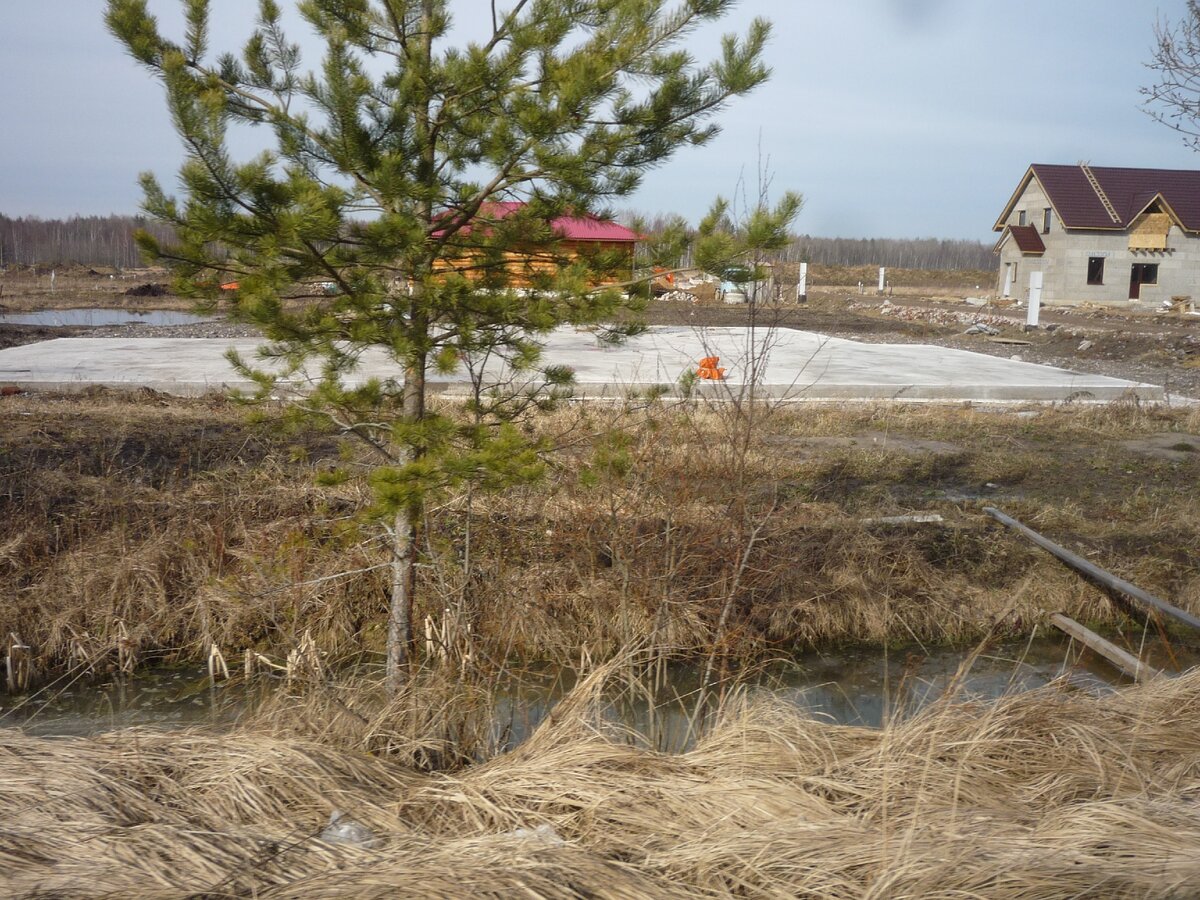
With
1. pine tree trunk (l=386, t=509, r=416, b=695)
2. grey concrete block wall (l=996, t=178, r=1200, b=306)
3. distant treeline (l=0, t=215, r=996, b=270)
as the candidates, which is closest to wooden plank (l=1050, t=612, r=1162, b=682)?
pine tree trunk (l=386, t=509, r=416, b=695)

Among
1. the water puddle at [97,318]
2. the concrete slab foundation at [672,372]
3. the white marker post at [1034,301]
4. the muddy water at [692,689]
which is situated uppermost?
the white marker post at [1034,301]

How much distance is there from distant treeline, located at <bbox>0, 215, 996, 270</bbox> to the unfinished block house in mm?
17126

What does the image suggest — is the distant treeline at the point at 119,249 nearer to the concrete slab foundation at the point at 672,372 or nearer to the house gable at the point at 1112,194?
the house gable at the point at 1112,194

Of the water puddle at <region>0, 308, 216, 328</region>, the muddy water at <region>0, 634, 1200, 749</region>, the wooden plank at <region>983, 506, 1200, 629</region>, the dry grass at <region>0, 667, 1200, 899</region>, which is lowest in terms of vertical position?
the muddy water at <region>0, 634, 1200, 749</region>

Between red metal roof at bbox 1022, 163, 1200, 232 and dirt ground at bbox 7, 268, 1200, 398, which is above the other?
red metal roof at bbox 1022, 163, 1200, 232

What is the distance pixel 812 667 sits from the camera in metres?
7.12

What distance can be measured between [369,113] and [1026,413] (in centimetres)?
1056

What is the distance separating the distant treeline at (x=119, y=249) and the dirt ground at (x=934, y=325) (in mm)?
12901

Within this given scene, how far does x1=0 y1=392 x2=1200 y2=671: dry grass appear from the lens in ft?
21.7

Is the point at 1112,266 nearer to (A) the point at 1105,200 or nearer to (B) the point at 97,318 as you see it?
(A) the point at 1105,200

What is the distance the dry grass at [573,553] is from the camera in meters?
6.62

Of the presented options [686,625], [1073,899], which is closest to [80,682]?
[686,625]

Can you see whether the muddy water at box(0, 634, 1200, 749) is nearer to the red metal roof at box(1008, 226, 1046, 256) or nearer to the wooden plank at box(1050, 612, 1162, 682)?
the wooden plank at box(1050, 612, 1162, 682)

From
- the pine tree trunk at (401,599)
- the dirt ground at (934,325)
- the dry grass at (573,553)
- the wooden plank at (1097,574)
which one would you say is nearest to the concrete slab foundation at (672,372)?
the dirt ground at (934,325)
